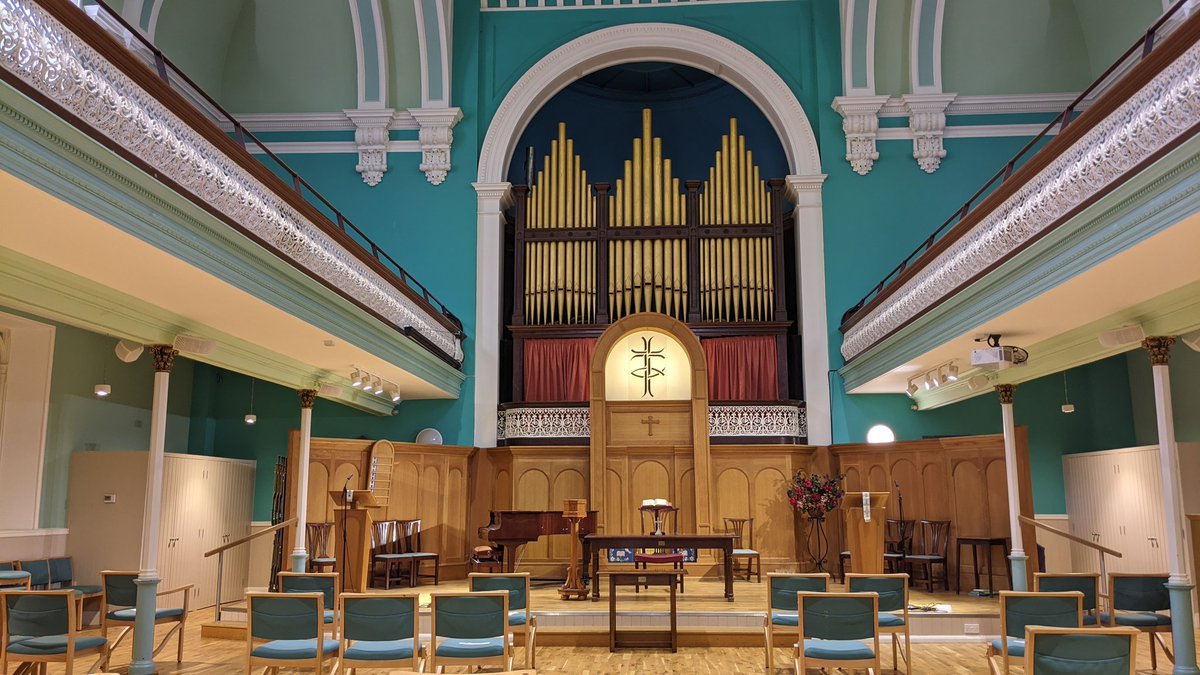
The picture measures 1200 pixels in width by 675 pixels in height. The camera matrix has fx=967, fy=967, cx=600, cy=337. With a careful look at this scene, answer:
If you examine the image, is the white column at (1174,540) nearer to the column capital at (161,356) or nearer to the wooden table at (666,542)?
the wooden table at (666,542)

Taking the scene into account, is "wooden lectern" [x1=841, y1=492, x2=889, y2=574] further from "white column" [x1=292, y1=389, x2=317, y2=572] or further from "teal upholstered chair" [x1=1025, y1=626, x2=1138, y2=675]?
"white column" [x1=292, y1=389, x2=317, y2=572]

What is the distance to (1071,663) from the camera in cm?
511

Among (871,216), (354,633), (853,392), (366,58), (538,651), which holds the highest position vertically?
(366,58)

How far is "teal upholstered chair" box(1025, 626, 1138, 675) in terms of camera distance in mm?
5105

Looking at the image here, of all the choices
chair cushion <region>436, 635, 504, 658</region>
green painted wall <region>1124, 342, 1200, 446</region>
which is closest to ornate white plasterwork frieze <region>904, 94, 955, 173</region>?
green painted wall <region>1124, 342, 1200, 446</region>

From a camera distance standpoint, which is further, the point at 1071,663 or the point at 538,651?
the point at 538,651

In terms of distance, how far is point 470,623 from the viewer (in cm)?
667

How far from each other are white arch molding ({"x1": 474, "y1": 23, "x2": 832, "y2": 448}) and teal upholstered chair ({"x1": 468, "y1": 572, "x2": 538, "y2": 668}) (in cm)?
707

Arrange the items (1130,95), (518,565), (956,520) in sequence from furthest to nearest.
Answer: (518,565)
(956,520)
(1130,95)

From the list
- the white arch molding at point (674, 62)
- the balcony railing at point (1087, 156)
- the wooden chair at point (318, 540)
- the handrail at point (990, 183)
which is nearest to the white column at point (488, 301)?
the white arch molding at point (674, 62)

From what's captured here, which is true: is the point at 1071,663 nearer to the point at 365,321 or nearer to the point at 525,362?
the point at 365,321

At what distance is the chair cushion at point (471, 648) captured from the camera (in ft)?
21.6

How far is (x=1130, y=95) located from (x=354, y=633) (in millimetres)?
6023

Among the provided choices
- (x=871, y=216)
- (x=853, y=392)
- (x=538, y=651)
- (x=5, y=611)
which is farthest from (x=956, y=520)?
(x=5, y=611)
